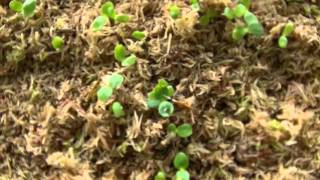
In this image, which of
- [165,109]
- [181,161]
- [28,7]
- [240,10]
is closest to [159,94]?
[165,109]

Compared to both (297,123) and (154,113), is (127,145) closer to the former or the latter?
(154,113)

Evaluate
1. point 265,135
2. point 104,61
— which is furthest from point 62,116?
point 265,135

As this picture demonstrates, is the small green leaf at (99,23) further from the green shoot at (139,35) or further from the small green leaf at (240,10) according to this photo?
the small green leaf at (240,10)

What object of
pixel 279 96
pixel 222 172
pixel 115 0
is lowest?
pixel 222 172

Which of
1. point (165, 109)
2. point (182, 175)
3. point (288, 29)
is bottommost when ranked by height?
point (182, 175)

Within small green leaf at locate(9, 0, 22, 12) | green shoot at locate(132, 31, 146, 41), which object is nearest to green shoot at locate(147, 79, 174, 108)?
green shoot at locate(132, 31, 146, 41)

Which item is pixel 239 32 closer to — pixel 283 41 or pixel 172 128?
pixel 283 41
